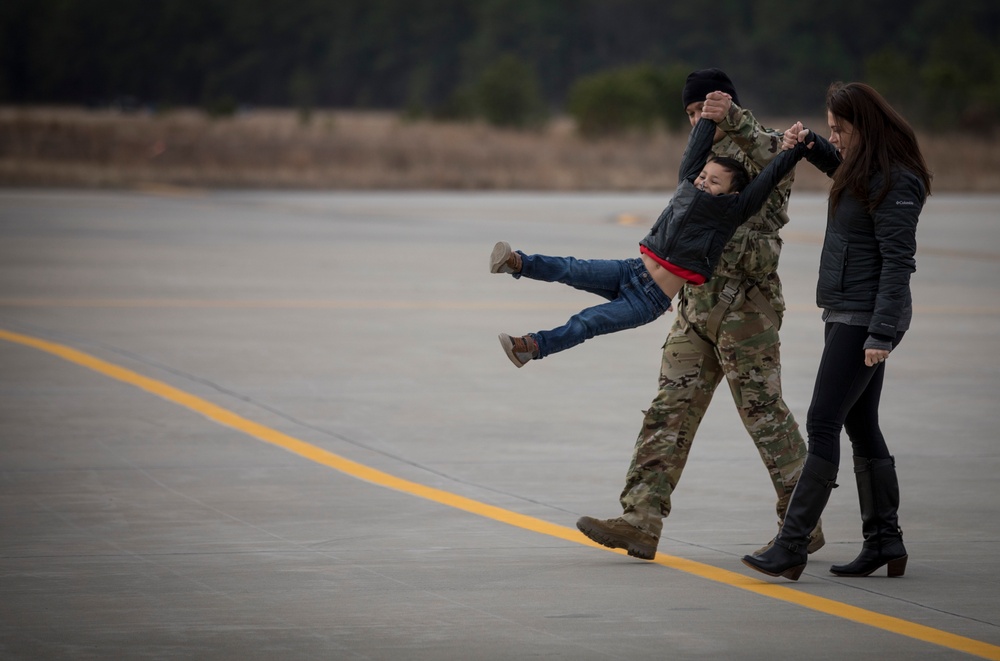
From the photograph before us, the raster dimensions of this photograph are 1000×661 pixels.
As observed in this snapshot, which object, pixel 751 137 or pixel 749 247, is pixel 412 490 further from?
pixel 751 137

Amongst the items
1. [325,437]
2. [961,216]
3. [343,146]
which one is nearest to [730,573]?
[325,437]

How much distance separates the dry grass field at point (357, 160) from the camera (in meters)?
45.0

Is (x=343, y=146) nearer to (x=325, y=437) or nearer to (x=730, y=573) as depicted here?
(x=325, y=437)

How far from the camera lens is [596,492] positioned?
7.36 meters

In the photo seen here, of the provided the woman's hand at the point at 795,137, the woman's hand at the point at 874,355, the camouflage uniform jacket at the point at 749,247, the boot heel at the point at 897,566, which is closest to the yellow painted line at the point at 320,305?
the camouflage uniform jacket at the point at 749,247

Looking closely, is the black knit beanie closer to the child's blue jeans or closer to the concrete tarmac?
the child's blue jeans

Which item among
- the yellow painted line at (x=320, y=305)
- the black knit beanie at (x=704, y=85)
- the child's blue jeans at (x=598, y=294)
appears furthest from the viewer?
the yellow painted line at (x=320, y=305)

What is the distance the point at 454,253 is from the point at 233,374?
1115cm

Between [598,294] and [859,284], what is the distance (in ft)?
3.39

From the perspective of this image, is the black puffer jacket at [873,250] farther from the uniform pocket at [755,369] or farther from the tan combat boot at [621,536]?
the tan combat boot at [621,536]

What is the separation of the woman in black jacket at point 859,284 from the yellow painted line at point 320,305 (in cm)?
945

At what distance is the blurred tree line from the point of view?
7269 cm

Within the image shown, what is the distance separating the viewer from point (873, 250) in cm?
554

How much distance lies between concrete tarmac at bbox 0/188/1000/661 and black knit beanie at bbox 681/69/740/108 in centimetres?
174
